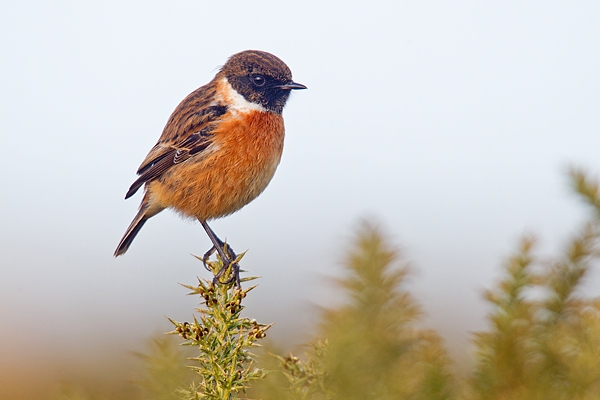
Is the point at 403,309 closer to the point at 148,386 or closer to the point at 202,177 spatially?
the point at 148,386

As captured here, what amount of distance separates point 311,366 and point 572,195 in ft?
2.78

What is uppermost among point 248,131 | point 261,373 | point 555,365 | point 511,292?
point 248,131

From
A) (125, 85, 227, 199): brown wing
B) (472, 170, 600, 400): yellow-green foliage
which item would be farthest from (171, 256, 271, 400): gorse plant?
(125, 85, 227, 199): brown wing

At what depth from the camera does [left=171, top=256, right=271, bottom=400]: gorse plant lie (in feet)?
5.14

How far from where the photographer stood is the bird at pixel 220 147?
4918 mm

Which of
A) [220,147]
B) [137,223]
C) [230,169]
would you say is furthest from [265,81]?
[137,223]

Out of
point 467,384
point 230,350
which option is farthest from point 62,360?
point 467,384

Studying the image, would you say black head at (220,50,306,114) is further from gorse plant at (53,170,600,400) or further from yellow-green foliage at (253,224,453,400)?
yellow-green foliage at (253,224,453,400)

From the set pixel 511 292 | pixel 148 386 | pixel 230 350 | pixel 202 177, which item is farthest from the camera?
pixel 202 177

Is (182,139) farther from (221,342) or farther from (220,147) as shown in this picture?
(221,342)

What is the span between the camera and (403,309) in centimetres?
125

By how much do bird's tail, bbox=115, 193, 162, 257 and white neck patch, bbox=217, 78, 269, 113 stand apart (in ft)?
3.30

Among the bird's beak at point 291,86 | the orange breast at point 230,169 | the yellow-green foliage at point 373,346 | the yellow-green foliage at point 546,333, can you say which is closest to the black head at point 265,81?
the bird's beak at point 291,86

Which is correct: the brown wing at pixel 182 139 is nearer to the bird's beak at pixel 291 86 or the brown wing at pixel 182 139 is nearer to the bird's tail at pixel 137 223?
the bird's tail at pixel 137 223
